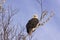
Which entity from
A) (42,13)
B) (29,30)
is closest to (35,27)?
(29,30)

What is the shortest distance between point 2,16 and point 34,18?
11.5ft

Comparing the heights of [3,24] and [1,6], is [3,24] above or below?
below

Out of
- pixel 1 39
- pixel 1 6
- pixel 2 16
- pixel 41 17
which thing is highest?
pixel 41 17

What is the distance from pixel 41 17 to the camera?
24.8 ft

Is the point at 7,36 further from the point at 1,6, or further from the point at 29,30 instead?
the point at 29,30

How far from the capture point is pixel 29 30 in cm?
841

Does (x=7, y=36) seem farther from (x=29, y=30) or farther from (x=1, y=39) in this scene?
(x=29, y=30)

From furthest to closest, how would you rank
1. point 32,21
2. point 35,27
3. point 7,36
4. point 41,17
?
point 7,36 → point 32,21 → point 35,27 → point 41,17

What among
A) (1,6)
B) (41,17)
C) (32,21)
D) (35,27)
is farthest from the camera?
(1,6)

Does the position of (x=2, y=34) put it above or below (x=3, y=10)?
below

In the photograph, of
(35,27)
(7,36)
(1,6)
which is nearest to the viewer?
(35,27)

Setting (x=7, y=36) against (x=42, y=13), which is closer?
(x=42, y=13)

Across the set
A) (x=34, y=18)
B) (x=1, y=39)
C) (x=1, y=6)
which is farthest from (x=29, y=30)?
(x=1, y=39)

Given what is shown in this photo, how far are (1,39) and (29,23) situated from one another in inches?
146
